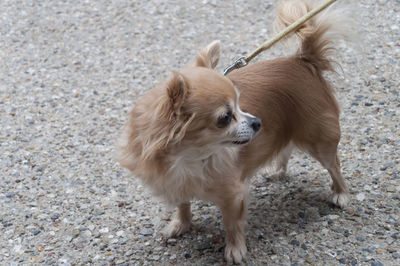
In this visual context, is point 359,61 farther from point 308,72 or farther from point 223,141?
point 223,141

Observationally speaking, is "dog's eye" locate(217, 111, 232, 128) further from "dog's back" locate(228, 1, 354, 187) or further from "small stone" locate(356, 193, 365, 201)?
"small stone" locate(356, 193, 365, 201)

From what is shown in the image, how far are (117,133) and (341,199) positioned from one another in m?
1.88

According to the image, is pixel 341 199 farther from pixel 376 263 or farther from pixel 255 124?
pixel 255 124

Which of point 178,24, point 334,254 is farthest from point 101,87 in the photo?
point 334,254

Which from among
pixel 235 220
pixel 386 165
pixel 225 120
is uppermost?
pixel 225 120

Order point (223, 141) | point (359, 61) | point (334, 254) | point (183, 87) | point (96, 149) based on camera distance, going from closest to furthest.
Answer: point (183, 87), point (223, 141), point (334, 254), point (96, 149), point (359, 61)

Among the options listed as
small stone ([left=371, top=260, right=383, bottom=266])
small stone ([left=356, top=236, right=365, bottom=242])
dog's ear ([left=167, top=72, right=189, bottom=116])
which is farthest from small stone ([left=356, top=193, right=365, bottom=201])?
dog's ear ([left=167, top=72, right=189, bottom=116])

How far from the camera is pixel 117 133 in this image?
421 cm

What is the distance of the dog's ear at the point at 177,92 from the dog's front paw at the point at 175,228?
0.99 m

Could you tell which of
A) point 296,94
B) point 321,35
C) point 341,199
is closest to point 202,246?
point 341,199

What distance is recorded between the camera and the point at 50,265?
2996mm

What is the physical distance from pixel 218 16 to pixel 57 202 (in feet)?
10.4

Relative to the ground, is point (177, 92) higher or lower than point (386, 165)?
higher

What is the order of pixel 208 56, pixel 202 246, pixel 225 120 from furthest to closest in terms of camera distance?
pixel 202 246, pixel 208 56, pixel 225 120
